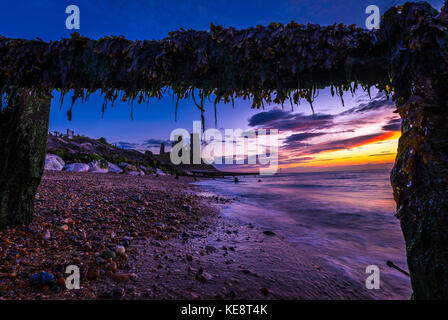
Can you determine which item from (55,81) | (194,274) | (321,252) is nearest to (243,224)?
(321,252)

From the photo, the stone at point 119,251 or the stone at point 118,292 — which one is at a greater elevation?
the stone at point 119,251

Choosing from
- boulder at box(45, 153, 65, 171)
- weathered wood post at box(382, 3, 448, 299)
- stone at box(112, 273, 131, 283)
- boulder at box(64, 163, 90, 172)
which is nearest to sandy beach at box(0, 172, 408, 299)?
stone at box(112, 273, 131, 283)

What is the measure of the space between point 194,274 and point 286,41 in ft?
12.7

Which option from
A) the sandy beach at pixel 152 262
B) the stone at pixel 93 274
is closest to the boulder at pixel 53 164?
the sandy beach at pixel 152 262

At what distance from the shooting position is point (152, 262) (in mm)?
3141

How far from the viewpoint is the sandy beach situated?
242 centimetres

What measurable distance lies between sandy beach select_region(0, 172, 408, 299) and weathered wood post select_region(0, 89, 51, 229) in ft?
1.35

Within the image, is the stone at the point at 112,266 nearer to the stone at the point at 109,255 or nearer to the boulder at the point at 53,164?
the stone at the point at 109,255

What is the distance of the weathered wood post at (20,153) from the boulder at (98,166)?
17.7 metres

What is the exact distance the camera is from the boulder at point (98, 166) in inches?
743

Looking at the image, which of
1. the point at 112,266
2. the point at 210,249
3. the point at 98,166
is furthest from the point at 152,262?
the point at 98,166

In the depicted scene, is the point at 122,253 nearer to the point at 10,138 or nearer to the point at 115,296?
the point at 115,296

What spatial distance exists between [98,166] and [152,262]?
67.1 feet

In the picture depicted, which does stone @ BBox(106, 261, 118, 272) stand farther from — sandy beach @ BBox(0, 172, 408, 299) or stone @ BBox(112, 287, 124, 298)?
stone @ BBox(112, 287, 124, 298)
